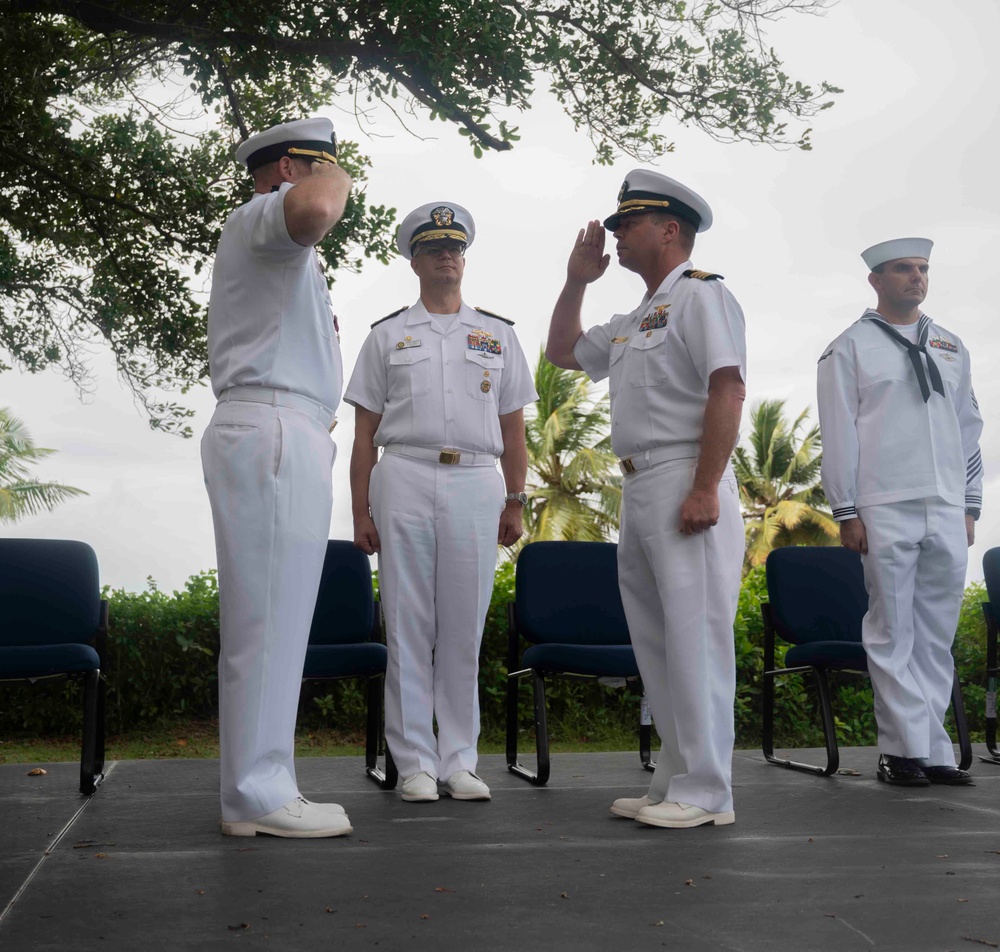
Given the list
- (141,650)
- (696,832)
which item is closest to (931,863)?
(696,832)

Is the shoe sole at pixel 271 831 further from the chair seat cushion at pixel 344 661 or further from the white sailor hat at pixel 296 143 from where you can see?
the white sailor hat at pixel 296 143

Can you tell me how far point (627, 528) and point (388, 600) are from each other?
0.92 metres

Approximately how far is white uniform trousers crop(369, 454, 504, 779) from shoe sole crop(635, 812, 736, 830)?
83 centimetres

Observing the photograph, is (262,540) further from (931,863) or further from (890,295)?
(890,295)

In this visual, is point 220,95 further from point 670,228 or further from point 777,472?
point 777,472

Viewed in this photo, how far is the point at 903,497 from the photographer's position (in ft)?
14.4

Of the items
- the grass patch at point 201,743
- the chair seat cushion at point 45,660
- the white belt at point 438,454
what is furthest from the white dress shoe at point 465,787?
the grass patch at point 201,743

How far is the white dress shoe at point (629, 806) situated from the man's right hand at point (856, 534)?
57.4 inches

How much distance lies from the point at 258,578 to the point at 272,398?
48 cm

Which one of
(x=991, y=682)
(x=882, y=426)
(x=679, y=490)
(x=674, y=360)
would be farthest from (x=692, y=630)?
(x=991, y=682)

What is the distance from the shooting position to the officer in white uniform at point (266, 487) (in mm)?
3057

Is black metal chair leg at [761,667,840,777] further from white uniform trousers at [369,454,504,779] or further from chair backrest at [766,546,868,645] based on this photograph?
white uniform trousers at [369,454,504,779]

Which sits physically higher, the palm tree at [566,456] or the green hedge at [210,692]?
the palm tree at [566,456]

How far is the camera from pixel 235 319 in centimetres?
313
